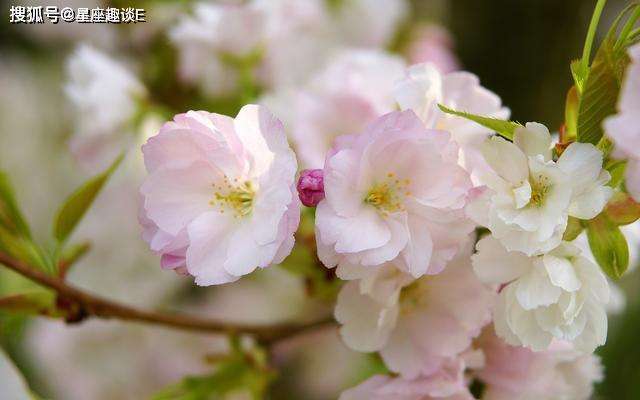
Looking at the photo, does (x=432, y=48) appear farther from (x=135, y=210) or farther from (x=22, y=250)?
(x=22, y=250)

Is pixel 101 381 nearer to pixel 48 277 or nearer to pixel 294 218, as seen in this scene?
pixel 48 277

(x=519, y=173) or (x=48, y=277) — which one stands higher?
(x=519, y=173)

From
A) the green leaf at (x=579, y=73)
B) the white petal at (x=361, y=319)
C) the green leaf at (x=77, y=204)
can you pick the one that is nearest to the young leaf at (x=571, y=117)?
the green leaf at (x=579, y=73)

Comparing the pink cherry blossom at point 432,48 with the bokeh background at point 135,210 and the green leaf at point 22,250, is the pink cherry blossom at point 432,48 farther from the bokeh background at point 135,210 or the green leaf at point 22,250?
the green leaf at point 22,250

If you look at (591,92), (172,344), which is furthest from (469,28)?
(591,92)

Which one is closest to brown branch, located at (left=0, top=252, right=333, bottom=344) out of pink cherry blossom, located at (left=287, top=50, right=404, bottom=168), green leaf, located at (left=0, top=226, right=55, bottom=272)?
green leaf, located at (left=0, top=226, right=55, bottom=272)

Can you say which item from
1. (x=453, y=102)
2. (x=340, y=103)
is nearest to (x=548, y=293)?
(x=453, y=102)
